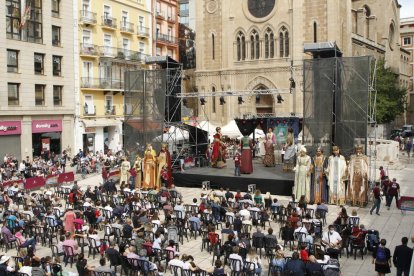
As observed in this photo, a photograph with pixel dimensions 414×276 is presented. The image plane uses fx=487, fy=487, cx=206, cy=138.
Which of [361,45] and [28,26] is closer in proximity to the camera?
[28,26]

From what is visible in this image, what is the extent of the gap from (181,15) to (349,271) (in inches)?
2615

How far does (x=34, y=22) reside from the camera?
3600cm

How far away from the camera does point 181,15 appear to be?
7494 cm

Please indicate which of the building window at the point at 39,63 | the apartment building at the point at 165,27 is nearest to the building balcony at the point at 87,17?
the building window at the point at 39,63

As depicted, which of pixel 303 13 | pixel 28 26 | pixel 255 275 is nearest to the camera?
pixel 255 275

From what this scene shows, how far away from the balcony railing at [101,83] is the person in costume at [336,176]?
2563 centimetres

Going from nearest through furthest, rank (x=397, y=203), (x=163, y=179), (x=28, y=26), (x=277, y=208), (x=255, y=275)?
(x=255, y=275), (x=277, y=208), (x=397, y=203), (x=163, y=179), (x=28, y=26)

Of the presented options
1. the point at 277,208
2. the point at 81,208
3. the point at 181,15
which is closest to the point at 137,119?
the point at 81,208

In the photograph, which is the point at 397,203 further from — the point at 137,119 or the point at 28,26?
the point at 28,26

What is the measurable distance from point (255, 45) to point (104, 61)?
50.5ft

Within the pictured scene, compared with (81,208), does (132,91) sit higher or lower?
higher

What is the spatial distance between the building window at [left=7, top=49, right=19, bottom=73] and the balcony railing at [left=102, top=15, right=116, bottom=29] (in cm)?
974

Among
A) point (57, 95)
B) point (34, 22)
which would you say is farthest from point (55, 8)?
point (57, 95)

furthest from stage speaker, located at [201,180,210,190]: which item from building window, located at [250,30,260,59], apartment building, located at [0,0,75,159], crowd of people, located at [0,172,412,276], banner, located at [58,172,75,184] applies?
building window, located at [250,30,260,59]
